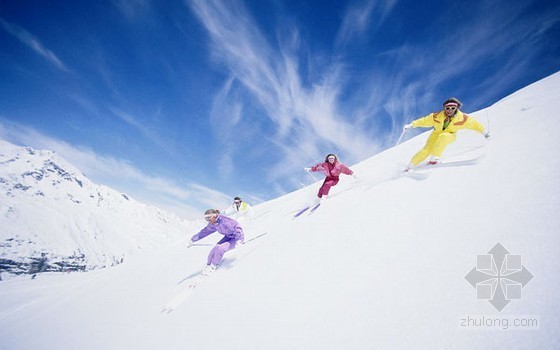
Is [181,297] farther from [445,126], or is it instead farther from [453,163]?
[445,126]

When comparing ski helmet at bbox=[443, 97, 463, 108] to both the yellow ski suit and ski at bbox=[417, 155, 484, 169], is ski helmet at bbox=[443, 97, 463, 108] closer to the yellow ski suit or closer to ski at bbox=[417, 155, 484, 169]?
the yellow ski suit

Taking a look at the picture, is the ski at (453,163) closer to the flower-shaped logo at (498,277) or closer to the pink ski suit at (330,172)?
the pink ski suit at (330,172)

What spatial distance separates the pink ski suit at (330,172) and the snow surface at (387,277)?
2.01m

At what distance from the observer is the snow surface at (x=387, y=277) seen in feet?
7.61

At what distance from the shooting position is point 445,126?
6250mm

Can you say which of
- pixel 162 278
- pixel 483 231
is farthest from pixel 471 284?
pixel 162 278

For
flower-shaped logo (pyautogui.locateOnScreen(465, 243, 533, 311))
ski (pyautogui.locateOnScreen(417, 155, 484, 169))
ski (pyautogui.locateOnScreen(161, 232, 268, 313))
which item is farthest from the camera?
ski (pyautogui.locateOnScreen(417, 155, 484, 169))

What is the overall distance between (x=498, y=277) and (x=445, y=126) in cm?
487

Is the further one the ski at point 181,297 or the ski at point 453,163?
the ski at point 453,163

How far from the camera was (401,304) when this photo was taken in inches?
103

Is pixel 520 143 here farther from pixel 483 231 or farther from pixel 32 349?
pixel 32 349

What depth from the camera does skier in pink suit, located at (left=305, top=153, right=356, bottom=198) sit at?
8367mm

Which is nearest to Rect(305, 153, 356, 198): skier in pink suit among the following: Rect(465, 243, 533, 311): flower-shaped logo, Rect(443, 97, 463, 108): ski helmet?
Rect(443, 97, 463, 108): ski helmet

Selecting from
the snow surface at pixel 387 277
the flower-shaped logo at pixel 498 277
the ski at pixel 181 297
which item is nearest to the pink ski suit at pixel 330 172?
the snow surface at pixel 387 277
